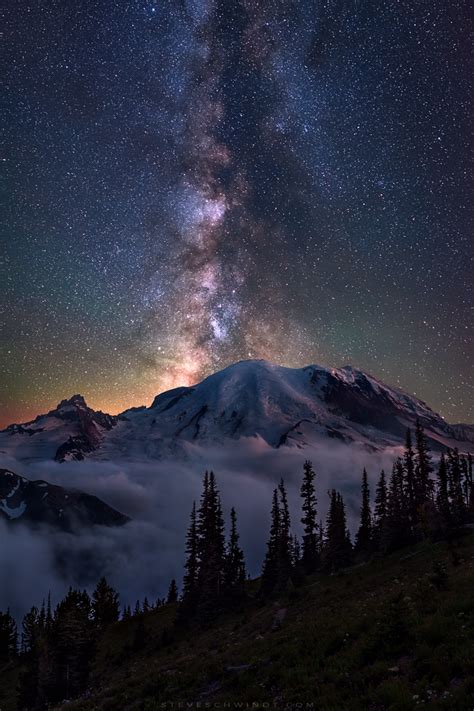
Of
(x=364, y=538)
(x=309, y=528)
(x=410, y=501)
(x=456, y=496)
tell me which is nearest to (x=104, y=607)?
(x=309, y=528)

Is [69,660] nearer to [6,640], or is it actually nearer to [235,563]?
[235,563]

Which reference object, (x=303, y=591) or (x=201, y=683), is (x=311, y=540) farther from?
(x=201, y=683)

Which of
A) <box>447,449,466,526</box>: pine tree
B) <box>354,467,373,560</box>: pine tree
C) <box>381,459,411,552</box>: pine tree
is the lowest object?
<box>354,467,373,560</box>: pine tree

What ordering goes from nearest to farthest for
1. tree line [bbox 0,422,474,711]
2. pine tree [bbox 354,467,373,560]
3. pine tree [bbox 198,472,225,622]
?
1. tree line [bbox 0,422,474,711]
2. pine tree [bbox 198,472,225,622]
3. pine tree [bbox 354,467,373,560]

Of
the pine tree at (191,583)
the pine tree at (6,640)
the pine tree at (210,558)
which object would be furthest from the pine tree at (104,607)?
the pine tree at (210,558)

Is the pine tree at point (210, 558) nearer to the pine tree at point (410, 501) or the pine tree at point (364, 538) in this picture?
the pine tree at point (364, 538)

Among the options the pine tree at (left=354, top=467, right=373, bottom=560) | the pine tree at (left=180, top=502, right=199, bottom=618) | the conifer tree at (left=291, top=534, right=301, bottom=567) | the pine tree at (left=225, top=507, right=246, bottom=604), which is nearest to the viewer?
the pine tree at (left=180, top=502, right=199, bottom=618)

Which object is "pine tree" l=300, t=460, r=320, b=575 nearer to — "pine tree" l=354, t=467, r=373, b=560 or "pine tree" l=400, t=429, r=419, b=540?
"pine tree" l=354, t=467, r=373, b=560

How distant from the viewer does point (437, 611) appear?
52.9ft

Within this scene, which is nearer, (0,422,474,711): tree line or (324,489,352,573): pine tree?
(0,422,474,711): tree line

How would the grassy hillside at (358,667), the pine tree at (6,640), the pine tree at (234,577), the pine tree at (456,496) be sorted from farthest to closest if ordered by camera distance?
the pine tree at (6,640), the pine tree at (234,577), the pine tree at (456,496), the grassy hillside at (358,667)

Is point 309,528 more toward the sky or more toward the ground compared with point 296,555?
more toward the sky

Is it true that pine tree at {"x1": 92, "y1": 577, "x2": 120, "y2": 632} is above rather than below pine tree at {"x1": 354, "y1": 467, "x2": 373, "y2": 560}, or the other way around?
below

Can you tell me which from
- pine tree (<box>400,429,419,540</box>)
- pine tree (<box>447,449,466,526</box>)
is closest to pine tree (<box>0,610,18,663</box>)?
pine tree (<box>400,429,419,540</box>)
